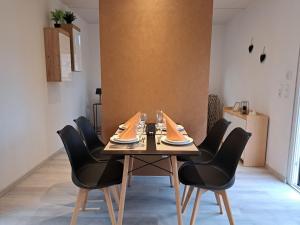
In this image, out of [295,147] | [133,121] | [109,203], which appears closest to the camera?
[109,203]

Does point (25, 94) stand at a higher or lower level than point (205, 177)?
higher

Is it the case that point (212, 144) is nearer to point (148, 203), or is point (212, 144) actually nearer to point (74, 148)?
point (148, 203)

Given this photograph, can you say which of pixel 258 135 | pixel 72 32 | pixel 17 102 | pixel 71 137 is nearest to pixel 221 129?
pixel 258 135

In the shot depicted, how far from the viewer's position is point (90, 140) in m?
2.74

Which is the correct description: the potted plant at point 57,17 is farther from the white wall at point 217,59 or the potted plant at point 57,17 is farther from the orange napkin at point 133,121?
the white wall at point 217,59

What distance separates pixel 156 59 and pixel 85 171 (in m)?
1.59

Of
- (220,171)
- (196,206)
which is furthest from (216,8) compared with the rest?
(196,206)

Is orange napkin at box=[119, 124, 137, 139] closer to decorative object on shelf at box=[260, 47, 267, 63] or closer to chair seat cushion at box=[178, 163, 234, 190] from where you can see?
chair seat cushion at box=[178, 163, 234, 190]

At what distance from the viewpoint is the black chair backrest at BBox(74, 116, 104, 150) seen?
2.57 m

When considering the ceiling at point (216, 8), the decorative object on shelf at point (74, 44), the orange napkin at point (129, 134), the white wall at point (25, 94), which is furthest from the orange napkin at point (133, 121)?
the ceiling at point (216, 8)

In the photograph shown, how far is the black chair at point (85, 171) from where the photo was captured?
1.88 m

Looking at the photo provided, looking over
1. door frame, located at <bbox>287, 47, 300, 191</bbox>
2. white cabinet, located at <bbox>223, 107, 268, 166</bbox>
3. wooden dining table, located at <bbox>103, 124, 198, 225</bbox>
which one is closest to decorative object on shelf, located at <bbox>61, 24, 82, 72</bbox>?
wooden dining table, located at <bbox>103, 124, 198, 225</bbox>

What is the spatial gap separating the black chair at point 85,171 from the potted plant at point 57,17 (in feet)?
7.76

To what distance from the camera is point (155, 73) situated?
115 inches
